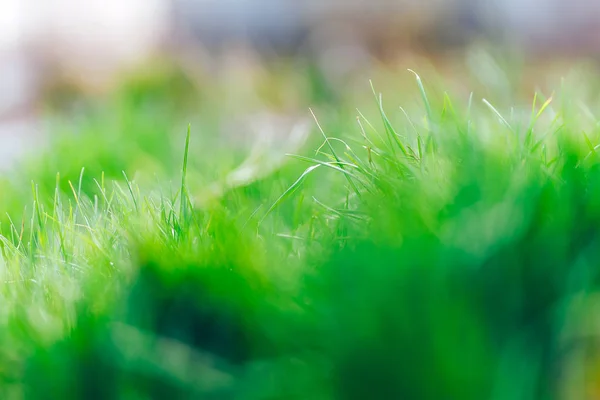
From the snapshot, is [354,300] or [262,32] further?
[262,32]

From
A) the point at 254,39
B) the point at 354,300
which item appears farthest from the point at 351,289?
the point at 254,39

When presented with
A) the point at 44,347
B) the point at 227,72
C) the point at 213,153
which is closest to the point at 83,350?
the point at 44,347


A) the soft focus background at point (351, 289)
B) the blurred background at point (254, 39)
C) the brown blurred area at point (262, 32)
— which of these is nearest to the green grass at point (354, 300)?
the soft focus background at point (351, 289)

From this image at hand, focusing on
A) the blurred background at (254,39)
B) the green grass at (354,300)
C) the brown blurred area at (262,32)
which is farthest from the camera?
the brown blurred area at (262,32)

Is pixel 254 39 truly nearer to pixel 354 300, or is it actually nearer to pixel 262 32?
pixel 262 32

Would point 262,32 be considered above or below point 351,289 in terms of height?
above

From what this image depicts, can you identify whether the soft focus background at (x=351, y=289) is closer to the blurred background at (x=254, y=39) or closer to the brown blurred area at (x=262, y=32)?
the blurred background at (x=254, y=39)

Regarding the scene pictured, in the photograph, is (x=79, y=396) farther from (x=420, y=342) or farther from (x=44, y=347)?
(x=420, y=342)

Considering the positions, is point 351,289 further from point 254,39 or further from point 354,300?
point 254,39
